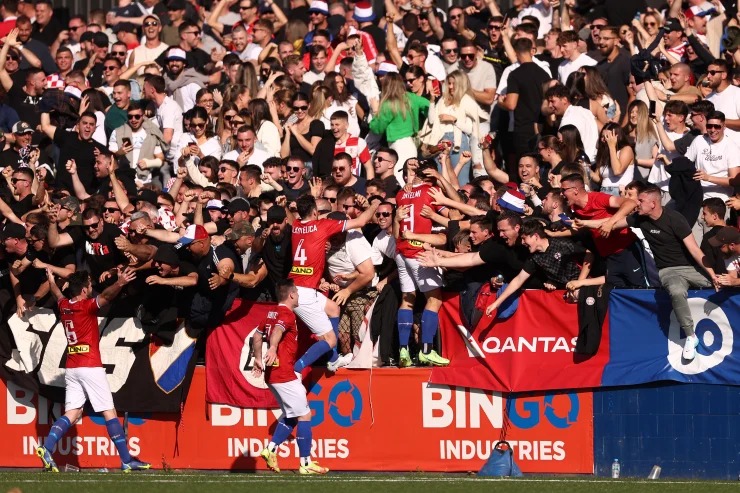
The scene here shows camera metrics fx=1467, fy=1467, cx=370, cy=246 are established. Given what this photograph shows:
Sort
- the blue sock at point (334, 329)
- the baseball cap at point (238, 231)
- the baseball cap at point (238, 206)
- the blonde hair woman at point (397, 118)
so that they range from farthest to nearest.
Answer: the blonde hair woman at point (397, 118)
the baseball cap at point (238, 206)
the baseball cap at point (238, 231)
the blue sock at point (334, 329)

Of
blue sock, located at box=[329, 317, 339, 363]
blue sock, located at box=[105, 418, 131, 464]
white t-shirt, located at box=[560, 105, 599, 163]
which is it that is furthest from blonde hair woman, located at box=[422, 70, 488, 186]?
blue sock, located at box=[105, 418, 131, 464]

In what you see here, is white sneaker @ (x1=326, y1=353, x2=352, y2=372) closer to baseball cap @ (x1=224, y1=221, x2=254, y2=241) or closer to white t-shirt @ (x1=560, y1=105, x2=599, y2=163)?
baseball cap @ (x1=224, y1=221, x2=254, y2=241)

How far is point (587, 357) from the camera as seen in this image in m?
14.6

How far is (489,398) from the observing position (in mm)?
14906

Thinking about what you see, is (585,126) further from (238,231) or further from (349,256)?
(238,231)

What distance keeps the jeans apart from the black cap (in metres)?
4.96

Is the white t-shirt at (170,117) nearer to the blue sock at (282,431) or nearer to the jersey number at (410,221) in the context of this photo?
the jersey number at (410,221)

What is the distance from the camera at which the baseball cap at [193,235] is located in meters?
15.3

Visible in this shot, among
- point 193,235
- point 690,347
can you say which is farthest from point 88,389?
point 690,347

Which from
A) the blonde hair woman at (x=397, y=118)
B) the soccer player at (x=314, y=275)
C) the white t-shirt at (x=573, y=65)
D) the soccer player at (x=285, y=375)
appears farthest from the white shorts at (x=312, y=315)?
the white t-shirt at (x=573, y=65)

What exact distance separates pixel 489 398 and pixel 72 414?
4299 mm

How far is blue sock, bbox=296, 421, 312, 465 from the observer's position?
14.5 m

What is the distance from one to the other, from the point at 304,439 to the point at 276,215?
94.2 inches

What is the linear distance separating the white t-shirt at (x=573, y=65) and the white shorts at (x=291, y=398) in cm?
609
